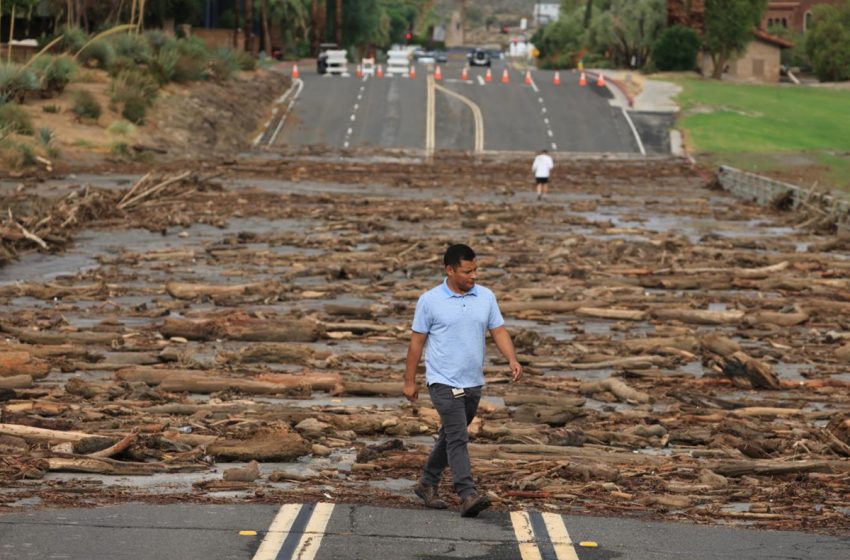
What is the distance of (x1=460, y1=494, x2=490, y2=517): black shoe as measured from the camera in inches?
436

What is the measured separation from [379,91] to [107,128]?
25226 mm

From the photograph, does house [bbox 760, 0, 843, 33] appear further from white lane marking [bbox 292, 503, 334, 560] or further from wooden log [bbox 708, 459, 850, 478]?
white lane marking [bbox 292, 503, 334, 560]

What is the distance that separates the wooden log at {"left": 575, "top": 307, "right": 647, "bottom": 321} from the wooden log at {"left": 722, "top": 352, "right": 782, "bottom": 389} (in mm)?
5912

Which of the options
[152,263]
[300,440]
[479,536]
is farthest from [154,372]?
[152,263]

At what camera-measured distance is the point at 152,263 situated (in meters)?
31.5

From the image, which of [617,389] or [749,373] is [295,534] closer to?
[617,389]

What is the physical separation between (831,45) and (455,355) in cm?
10603

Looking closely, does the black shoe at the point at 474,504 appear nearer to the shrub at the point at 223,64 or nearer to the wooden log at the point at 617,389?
the wooden log at the point at 617,389

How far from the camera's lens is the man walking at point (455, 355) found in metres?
11.3

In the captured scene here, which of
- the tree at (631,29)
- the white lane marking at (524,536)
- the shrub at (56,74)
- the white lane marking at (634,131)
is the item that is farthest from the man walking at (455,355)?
the tree at (631,29)

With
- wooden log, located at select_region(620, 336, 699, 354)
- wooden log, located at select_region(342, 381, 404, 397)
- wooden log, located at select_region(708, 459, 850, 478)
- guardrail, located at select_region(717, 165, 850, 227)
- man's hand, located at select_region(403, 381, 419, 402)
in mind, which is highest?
man's hand, located at select_region(403, 381, 419, 402)

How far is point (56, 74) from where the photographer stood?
63.5 meters

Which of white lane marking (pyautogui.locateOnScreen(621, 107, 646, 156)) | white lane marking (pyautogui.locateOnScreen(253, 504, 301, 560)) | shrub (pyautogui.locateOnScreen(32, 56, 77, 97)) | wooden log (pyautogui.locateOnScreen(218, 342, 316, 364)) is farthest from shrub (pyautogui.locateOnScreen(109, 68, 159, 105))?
white lane marking (pyautogui.locateOnScreen(253, 504, 301, 560))

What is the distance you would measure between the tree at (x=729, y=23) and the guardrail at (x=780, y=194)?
146ft
